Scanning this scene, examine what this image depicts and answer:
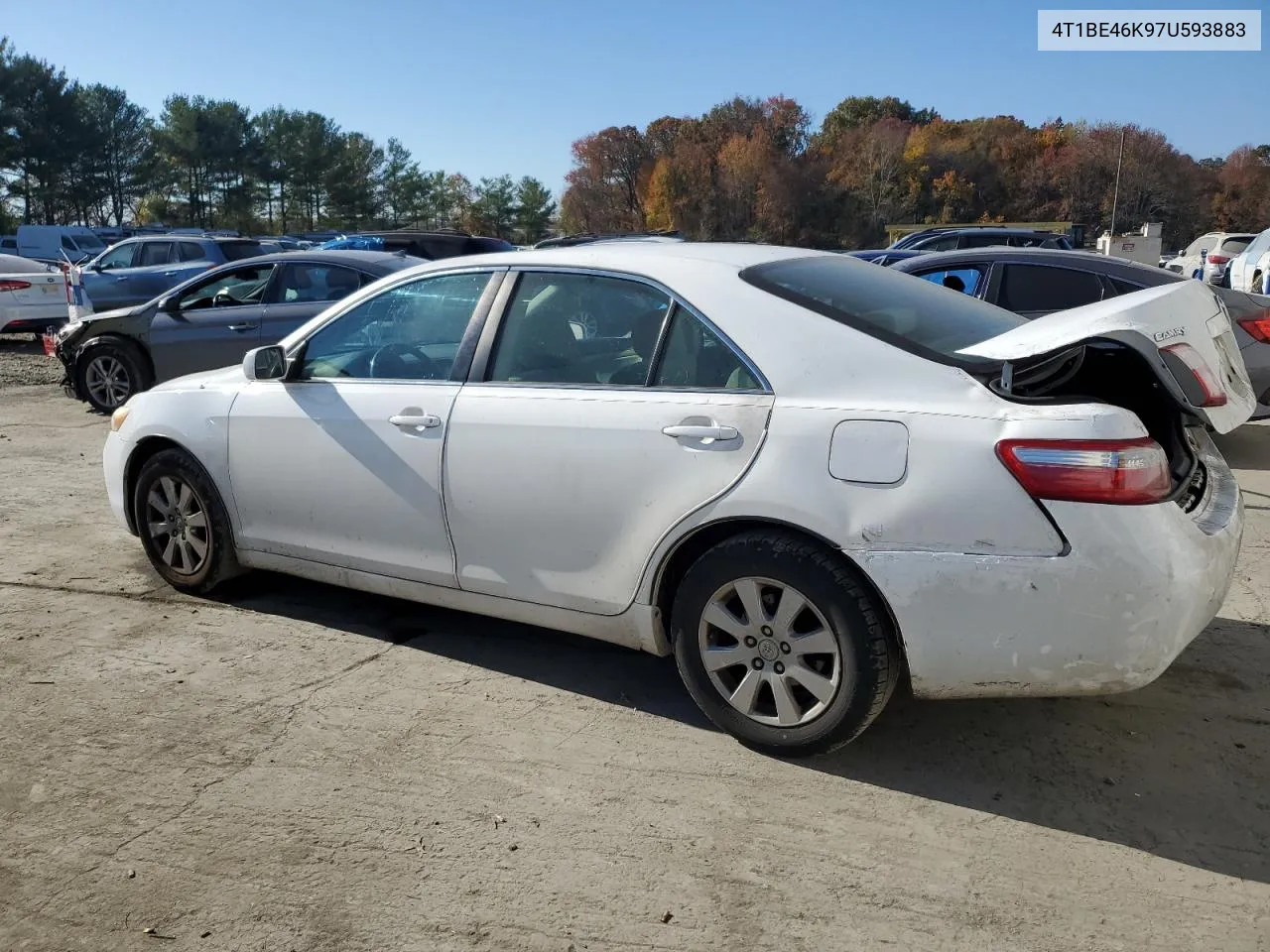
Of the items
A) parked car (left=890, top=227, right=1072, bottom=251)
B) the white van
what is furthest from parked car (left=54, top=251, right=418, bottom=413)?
the white van

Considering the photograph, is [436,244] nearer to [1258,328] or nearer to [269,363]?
[1258,328]

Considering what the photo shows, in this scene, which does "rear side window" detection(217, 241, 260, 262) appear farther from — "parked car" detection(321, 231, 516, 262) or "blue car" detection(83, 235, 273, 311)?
"parked car" detection(321, 231, 516, 262)

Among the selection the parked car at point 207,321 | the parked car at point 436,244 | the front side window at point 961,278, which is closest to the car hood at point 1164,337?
the front side window at point 961,278

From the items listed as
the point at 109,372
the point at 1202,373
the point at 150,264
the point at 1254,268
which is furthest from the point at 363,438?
the point at 1254,268

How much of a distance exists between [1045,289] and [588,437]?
5548 millimetres

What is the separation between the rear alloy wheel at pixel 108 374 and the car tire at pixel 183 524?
6008mm

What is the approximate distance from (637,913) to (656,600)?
109 centimetres

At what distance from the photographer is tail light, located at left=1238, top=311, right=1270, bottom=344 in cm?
759

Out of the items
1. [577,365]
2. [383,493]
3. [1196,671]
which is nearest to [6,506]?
[383,493]

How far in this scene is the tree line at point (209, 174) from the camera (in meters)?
63.9

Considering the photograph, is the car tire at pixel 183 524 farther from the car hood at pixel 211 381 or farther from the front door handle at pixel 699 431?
the front door handle at pixel 699 431

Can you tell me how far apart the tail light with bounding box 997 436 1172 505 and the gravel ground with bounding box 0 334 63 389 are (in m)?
13.4

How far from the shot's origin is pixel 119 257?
57.0ft

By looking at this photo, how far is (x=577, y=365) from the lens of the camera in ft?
12.2
